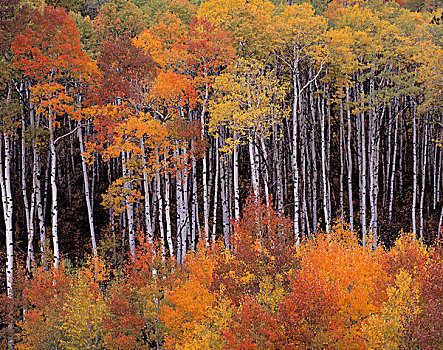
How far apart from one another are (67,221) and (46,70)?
49.6 feet

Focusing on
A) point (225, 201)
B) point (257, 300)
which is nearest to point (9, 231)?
point (225, 201)

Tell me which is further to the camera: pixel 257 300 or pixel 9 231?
pixel 9 231

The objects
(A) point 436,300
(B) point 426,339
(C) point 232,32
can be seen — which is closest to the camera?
(B) point 426,339

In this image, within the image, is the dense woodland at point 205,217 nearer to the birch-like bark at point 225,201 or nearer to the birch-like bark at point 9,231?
the birch-like bark at point 9,231

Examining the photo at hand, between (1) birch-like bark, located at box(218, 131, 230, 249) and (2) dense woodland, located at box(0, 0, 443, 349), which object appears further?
(1) birch-like bark, located at box(218, 131, 230, 249)

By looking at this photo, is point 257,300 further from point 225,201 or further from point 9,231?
point 9,231

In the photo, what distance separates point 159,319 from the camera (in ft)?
72.4

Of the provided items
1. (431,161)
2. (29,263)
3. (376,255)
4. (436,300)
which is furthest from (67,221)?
(431,161)

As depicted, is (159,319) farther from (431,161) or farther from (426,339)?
(431,161)

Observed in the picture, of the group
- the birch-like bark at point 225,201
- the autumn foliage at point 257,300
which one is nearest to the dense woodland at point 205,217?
the autumn foliage at point 257,300

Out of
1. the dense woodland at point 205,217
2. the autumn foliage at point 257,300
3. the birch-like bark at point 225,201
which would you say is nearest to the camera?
the autumn foliage at point 257,300

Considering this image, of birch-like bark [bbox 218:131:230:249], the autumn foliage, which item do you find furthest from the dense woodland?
birch-like bark [bbox 218:131:230:249]

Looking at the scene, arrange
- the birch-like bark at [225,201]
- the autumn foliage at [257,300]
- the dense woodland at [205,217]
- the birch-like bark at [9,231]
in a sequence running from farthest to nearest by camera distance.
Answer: the birch-like bark at [225,201] < the birch-like bark at [9,231] < the dense woodland at [205,217] < the autumn foliage at [257,300]

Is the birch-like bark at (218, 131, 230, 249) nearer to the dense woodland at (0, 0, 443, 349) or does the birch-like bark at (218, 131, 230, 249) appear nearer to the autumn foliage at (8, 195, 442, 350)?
the dense woodland at (0, 0, 443, 349)
